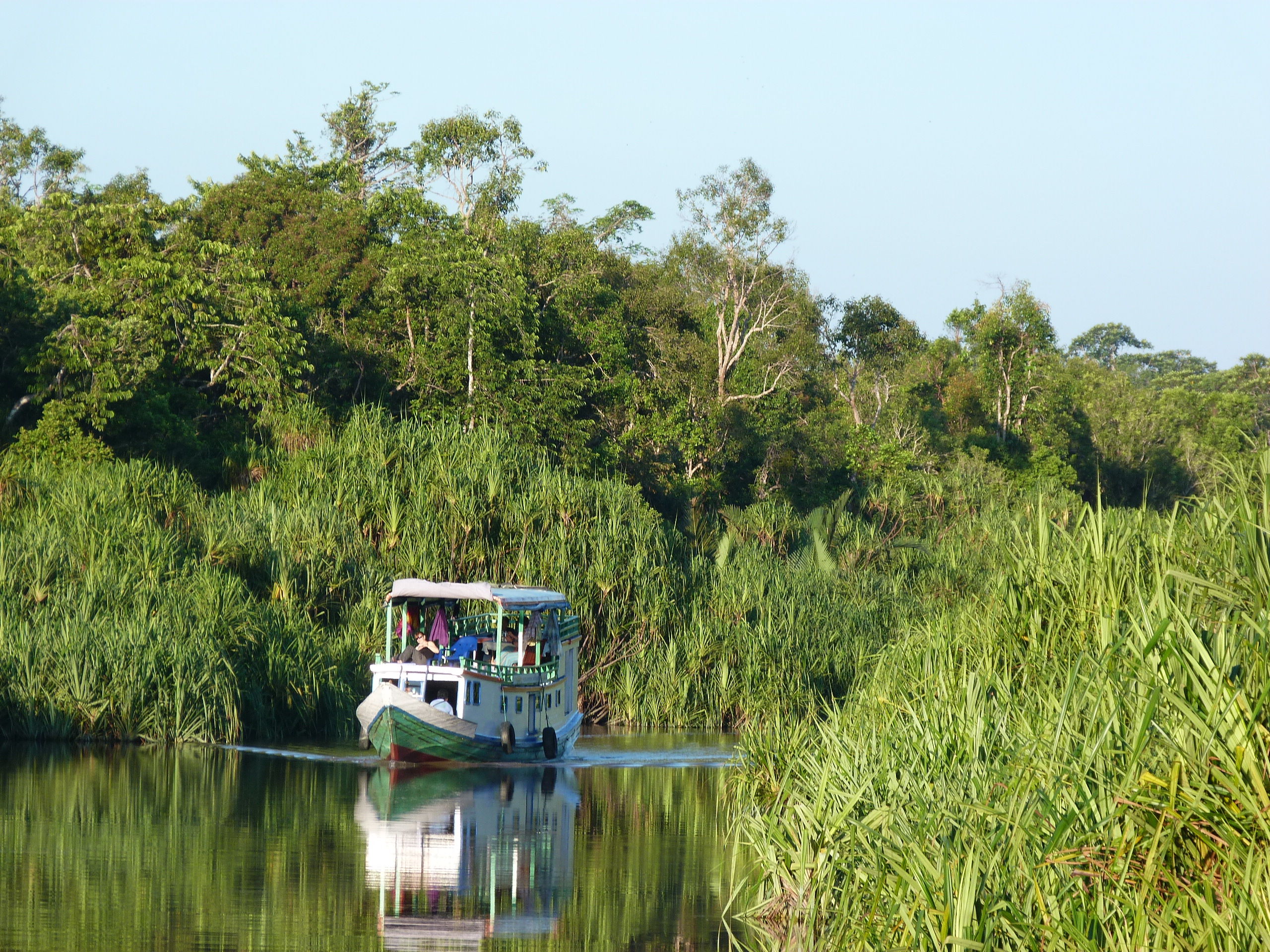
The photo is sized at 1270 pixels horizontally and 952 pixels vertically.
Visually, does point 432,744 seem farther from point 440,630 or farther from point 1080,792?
point 1080,792

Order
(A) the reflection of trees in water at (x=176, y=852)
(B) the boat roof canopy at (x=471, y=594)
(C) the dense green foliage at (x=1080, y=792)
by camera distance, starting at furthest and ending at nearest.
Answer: (B) the boat roof canopy at (x=471, y=594)
(A) the reflection of trees in water at (x=176, y=852)
(C) the dense green foliage at (x=1080, y=792)

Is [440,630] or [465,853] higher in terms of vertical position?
[440,630]

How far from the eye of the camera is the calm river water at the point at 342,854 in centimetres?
977

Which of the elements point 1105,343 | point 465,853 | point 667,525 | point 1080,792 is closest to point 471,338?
point 667,525

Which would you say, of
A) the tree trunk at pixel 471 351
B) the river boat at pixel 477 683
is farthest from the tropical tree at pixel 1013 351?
the river boat at pixel 477 683

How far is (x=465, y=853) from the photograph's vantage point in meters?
13.1

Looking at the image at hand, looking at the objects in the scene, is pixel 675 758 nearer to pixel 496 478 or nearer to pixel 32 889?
pixel 496 478

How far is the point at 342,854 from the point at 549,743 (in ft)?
29.1

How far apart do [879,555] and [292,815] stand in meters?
22.4

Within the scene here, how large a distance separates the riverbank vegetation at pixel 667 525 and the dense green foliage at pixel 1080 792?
0.04m

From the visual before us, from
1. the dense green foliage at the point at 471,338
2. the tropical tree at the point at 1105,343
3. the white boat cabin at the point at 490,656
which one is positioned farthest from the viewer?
the tropical tree at the point at 1105,343

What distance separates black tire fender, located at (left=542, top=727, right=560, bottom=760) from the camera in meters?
21.4

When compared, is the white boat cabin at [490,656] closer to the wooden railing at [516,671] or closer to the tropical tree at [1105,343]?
the wooden railing at [516,671]

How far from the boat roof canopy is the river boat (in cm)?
2
